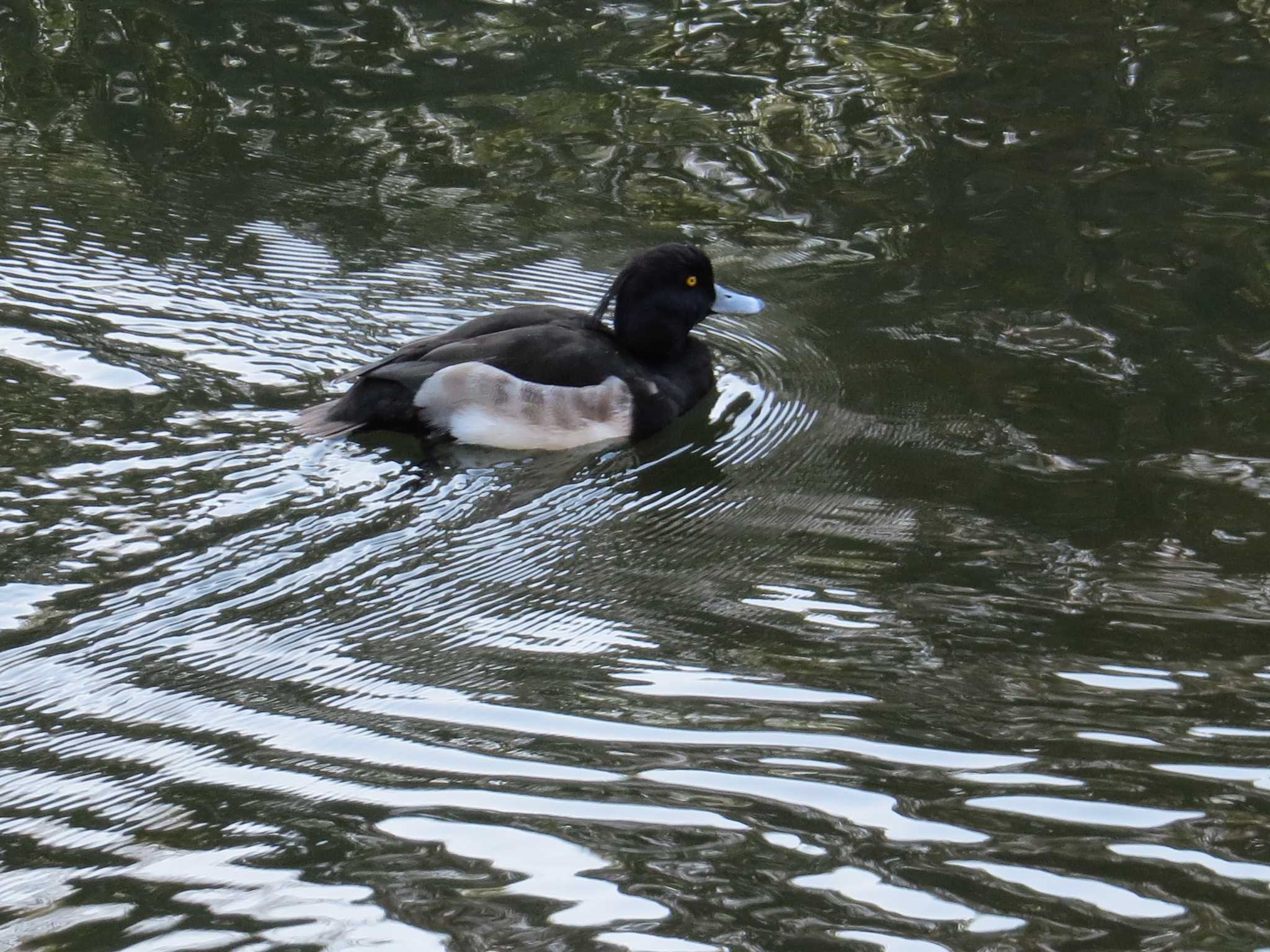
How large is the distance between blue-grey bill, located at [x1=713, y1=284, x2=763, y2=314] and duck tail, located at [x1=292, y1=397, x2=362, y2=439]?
66.7 inches

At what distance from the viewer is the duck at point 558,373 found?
6.09 m

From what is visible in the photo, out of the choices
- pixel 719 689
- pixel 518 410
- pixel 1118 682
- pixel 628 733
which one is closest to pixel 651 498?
pixel 518 410

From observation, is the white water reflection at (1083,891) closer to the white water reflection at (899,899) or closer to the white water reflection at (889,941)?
the white water reflection at (899,899)

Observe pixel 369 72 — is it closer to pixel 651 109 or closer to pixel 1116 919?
pixel 651 109

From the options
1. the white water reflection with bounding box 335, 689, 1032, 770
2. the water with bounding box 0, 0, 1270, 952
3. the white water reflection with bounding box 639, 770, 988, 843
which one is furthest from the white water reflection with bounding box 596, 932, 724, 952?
the white water reflection with bounding box 335, 689, 1032, 770

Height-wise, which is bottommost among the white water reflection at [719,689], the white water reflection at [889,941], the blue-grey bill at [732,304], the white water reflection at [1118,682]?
the white water reflection at [889,941]

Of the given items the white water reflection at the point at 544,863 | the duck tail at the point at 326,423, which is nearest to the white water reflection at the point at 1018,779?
the white water reflection at the point at 544,863

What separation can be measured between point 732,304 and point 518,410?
1182 mm

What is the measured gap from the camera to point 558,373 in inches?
248

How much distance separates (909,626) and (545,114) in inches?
205

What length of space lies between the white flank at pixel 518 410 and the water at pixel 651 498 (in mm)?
127

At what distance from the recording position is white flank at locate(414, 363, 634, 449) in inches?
239

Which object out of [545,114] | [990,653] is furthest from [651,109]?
[990,653]

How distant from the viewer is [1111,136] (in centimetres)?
838
